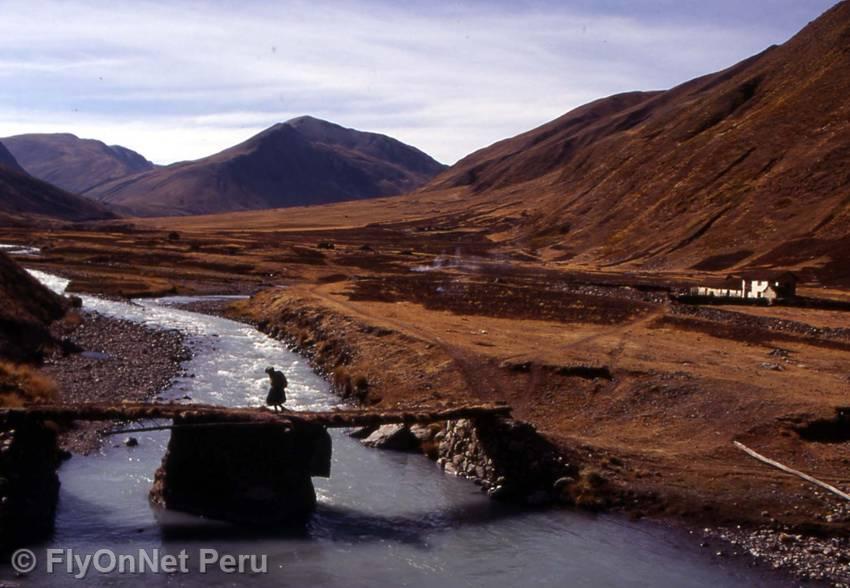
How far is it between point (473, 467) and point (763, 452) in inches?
368

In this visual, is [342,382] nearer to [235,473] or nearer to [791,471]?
[235,473]

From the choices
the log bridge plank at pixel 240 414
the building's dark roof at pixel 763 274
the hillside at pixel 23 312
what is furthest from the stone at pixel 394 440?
the building's dark roof at pixel 763 274

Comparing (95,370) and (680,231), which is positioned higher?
(680,231)

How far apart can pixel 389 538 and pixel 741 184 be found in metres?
101

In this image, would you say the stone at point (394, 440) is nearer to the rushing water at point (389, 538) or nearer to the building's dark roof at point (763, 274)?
the rushing water at point (389, 538)

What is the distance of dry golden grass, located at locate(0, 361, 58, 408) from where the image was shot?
3027 centimetres

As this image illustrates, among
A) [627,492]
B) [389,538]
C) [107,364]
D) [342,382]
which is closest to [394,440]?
[389,538]

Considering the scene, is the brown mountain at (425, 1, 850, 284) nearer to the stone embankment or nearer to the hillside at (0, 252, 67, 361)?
the hillside at (0, 252, 67, 361)

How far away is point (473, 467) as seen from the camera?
28812 mm

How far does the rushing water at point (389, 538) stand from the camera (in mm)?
21344

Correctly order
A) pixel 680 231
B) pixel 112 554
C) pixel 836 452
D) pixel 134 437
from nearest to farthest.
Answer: pixel 112 554, pixel 836 452, pixel 134 437, pixel 680 231

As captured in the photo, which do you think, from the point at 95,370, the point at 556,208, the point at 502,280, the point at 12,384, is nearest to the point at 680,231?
the point at 502,280

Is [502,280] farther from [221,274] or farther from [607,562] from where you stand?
[607,562]

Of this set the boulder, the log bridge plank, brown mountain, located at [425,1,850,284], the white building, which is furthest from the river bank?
brown mountain, located at [425,1,850,284]
